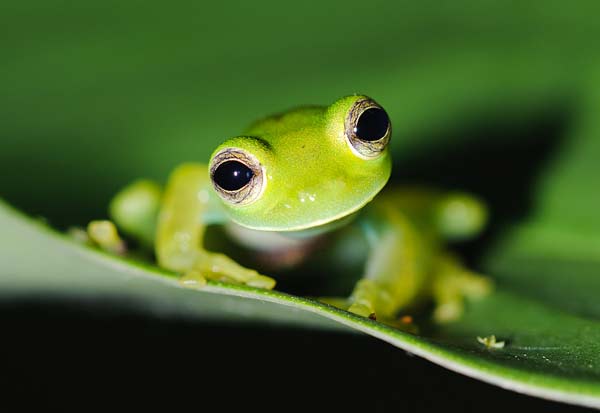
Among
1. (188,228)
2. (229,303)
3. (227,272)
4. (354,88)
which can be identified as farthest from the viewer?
(354,88)

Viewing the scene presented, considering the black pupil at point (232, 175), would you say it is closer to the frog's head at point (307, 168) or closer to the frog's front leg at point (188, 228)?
the frog's head at point (307, 168)

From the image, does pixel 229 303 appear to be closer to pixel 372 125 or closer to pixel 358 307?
pixel 358 307

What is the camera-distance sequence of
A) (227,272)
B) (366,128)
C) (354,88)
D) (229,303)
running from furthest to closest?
(354,88), (227,272), (366,128), (229,303)

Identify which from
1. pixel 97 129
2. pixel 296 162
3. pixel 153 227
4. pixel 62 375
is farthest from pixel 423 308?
pixel 97 129

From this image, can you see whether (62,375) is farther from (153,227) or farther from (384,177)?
(384,177)

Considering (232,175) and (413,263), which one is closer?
(232,175)

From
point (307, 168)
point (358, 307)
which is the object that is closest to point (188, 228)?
point (307, 168)

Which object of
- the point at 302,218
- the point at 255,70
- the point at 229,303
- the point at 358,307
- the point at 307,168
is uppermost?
the point at 255,70
